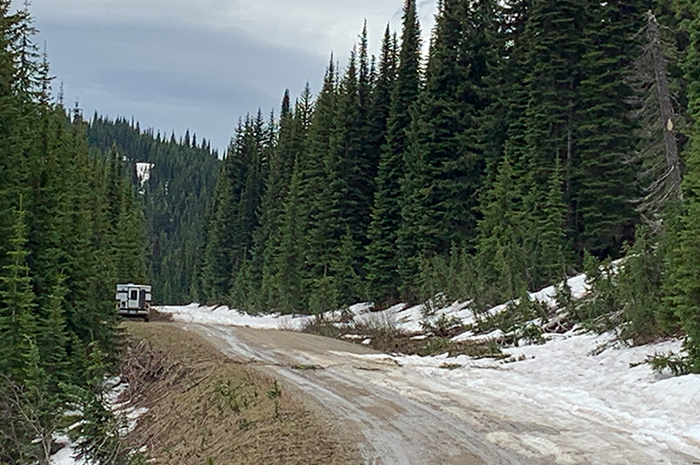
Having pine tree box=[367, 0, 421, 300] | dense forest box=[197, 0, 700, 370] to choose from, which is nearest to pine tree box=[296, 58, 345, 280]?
dense forest box=[197, 0, 700, 370]

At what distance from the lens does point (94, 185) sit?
155 ft

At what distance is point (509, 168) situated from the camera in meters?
31.1

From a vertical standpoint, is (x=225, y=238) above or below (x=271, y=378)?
above

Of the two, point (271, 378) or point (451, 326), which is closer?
point (271, 378)

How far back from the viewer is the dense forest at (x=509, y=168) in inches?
727

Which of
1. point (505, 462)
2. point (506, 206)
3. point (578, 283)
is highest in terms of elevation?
point (506, 206)

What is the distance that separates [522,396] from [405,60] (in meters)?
34.5

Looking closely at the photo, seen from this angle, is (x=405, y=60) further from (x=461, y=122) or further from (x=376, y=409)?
(x=376, y=409)

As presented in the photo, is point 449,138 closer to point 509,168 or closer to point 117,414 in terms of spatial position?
point 509,168

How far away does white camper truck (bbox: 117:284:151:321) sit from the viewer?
39.9 meters

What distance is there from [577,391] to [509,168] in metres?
19.5

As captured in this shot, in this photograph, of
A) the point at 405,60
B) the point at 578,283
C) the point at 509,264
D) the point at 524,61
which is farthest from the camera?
the point at 405,60

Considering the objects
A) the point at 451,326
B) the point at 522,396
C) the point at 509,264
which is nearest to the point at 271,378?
the point at 522,396

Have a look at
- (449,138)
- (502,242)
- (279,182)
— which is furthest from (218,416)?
(279,182)
